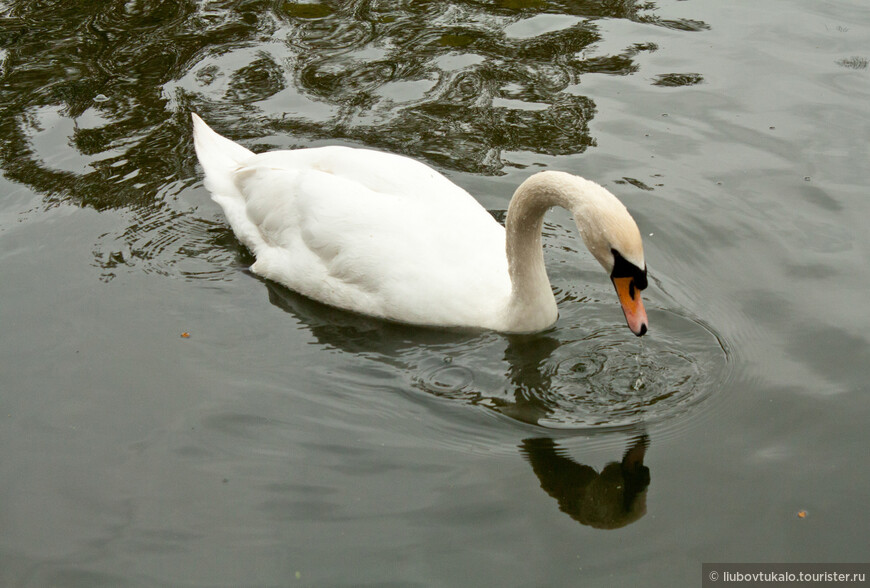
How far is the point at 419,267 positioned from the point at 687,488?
2.47 m

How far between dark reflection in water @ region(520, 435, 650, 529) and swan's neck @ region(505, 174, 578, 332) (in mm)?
1189

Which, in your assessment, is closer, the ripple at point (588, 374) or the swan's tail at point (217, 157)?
the ripple at point (588, 374)

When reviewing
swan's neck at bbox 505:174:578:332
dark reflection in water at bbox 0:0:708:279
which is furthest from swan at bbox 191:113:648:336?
dark reflection in water at bbox 0:0:708:279

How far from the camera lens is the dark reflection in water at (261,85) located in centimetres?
916

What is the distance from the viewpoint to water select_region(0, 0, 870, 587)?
527 centimetres

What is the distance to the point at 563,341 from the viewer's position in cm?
686

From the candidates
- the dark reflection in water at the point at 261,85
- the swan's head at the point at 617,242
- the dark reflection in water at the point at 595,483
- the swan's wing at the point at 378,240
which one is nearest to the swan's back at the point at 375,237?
the swan's wing at the point at 378,240

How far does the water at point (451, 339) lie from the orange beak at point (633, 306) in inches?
21.4

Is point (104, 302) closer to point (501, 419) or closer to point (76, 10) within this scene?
point (501, 419)

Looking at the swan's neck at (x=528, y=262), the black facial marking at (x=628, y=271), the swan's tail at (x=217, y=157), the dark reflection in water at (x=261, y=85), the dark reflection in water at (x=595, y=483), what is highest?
the black facial marking at (x=628, y=271)

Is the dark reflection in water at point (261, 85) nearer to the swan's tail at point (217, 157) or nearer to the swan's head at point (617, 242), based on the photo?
the swan's tail at point (217, 157)

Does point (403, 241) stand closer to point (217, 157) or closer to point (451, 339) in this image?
point (451, 339)

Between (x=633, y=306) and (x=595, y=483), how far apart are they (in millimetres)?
1109

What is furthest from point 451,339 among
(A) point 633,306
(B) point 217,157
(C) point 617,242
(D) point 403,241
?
(B) point 217,157
